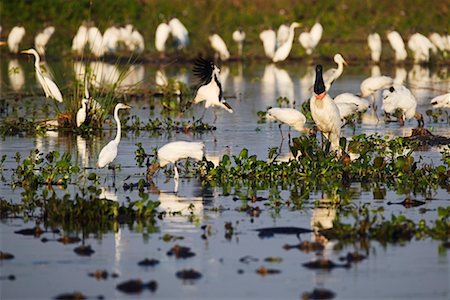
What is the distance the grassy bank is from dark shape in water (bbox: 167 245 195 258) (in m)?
29.5

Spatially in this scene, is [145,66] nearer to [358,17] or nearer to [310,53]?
[310,53]

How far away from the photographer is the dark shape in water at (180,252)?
9.27 meters

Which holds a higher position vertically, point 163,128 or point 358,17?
point 358,17

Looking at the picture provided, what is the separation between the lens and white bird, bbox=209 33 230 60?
34.8m

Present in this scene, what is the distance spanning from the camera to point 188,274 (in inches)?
341

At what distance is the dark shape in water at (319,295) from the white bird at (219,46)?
2693 cm

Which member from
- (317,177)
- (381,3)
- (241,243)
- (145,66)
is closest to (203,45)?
(145,66)

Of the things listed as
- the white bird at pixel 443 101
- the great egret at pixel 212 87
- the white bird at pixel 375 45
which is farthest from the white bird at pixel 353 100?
the white bird at pixel 375 45

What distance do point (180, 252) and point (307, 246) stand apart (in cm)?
103

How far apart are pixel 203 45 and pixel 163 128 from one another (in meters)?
19.1

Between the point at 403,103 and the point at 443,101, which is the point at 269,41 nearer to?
the point at 403,103

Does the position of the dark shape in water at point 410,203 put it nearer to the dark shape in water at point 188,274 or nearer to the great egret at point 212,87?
the dark shape in water at point 188,274

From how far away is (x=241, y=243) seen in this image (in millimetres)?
9766

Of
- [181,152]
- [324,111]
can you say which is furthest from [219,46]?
[181,152]
